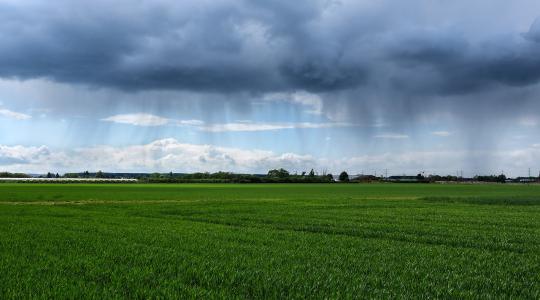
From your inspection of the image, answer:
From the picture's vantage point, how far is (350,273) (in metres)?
14.0

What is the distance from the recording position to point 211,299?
10.8 meters

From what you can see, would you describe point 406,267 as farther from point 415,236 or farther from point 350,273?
point 415,236

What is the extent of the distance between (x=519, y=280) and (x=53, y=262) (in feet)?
45.7

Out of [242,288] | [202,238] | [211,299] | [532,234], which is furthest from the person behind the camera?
[532,234]

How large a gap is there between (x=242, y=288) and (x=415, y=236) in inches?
594

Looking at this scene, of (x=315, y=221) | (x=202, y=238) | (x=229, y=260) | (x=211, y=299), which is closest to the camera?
(x=211, y=299)

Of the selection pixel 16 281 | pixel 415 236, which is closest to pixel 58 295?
pixel 16 281

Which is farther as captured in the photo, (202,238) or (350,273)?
(202,238)

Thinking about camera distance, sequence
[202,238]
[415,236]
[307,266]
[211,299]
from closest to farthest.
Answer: [211,299] < [307,266] < [202,238] < [415,236]

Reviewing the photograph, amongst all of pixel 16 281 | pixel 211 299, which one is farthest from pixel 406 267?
pixel 16 281

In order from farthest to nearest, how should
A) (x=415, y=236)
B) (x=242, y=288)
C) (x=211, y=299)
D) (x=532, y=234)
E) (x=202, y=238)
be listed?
(x=532, y=234) → (x=415, y=236) → (x=202, y=238) → (x=242, y=288) → (x=211, y=299)

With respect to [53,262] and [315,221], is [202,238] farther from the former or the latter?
[315,221]

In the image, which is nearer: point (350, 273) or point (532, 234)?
point (350, 273)

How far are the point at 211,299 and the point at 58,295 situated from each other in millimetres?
3499
